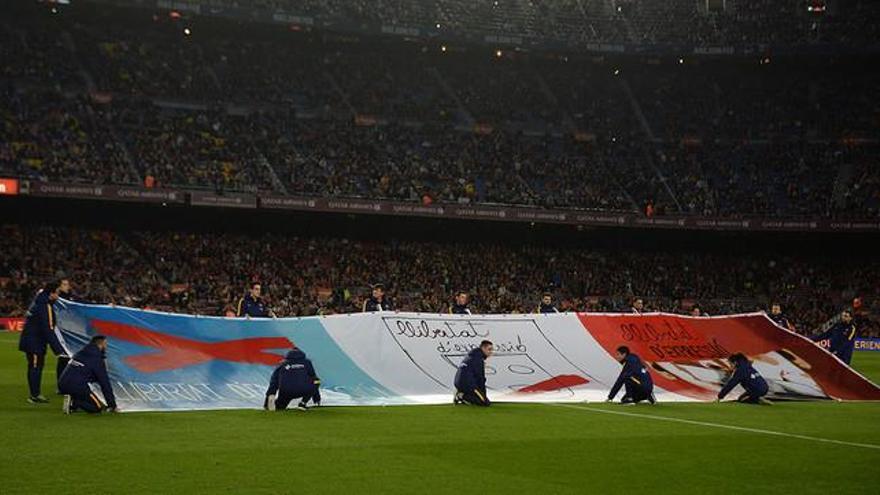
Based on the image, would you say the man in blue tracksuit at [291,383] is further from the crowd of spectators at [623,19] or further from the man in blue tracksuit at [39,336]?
the crowd of spectators at [623,19]

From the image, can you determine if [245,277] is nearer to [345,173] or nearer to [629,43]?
[345,173]

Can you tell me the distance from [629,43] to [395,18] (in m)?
12.6

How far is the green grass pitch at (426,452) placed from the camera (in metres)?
10.0

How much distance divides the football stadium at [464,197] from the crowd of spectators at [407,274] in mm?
150

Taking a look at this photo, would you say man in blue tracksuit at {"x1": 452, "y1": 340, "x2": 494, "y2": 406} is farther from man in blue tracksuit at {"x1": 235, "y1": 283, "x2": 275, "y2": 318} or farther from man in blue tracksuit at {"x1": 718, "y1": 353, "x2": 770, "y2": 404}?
man in blue tracksuit at {"x1": 718, "y1": 353, "x2": 770, "y2": 404}

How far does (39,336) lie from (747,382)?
1254cm

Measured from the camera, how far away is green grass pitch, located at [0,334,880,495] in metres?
10.0

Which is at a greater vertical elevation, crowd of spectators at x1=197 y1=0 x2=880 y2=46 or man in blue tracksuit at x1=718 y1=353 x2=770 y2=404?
crowd of spectators at x1=197 y1=0 x2=880 y2=46

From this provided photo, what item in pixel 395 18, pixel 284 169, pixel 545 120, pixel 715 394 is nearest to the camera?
pixel 715 394

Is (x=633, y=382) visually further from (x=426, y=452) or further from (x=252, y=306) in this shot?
(x=426, y=452)

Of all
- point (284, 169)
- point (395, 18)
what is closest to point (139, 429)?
point (284, 169)

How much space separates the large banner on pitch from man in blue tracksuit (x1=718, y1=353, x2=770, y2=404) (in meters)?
0.79

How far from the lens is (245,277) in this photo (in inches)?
1781

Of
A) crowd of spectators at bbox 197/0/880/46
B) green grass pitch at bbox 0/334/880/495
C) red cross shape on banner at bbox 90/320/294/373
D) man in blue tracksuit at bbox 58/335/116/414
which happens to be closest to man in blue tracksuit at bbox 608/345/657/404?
green grass pitch at bbox 0/334/880/495
